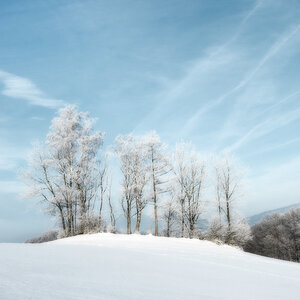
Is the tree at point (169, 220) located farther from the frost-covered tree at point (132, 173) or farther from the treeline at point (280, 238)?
the treeline at point (280, 238)

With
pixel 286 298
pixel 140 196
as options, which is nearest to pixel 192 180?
pixel 140 196

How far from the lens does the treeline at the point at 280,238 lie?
4572 centimetres

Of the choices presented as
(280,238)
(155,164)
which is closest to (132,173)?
(155,164)

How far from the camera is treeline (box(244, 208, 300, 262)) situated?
4572 centimetres

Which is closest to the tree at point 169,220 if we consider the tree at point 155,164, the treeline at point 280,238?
the tree at point 155,164

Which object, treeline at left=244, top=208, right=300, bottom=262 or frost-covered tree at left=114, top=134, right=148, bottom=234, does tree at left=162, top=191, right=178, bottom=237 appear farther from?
treeline at left=244, top=208, right=300, bottom=262

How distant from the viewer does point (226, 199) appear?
2419cm

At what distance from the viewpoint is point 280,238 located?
48.1 m

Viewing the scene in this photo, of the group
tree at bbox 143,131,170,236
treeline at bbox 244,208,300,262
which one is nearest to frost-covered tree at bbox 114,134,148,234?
tree at bbox 143,131,170,236

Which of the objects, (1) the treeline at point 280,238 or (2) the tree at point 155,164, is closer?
(2) the tree at point 155,164

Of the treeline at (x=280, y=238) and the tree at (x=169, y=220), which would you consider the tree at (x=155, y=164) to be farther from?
the treeline at (x=280, y=238)

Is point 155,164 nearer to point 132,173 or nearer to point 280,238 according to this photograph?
point 132,173

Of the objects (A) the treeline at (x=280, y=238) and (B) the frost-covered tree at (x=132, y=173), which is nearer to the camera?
(B) the frost-covered tree at (x=132, y=173)

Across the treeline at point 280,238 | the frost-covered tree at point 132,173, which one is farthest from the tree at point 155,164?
the treeline at point 280,238
